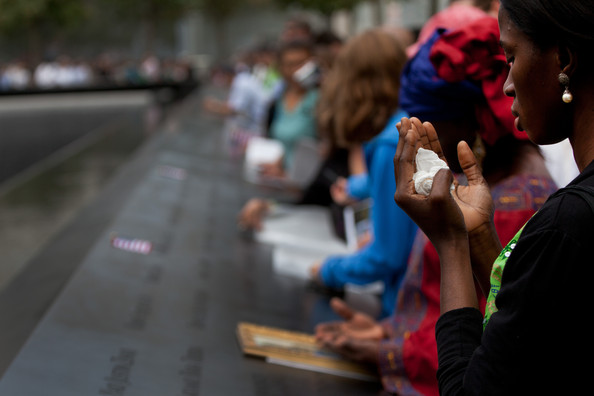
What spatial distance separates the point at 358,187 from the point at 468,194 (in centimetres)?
200

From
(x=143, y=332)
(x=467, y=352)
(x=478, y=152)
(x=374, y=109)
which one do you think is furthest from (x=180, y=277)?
(x=467, y=352)

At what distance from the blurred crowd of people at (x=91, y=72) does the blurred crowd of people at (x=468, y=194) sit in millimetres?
29920

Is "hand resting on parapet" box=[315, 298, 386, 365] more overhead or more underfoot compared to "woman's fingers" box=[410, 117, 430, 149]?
more underfoot

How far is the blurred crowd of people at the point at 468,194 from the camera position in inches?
41.0

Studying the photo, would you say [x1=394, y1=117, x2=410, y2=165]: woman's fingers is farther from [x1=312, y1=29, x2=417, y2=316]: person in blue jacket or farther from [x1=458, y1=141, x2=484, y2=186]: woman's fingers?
[x1=312, y1=29, x2=417, y2=316]: person in blue jacket

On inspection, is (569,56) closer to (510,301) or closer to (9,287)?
(510,301)

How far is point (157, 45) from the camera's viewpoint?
1988 inches

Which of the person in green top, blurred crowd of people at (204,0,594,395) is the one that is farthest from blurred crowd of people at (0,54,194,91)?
blurred crowd of people at (204,0,594,395)

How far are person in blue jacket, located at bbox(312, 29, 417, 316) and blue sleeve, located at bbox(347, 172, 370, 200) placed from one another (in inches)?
20.6

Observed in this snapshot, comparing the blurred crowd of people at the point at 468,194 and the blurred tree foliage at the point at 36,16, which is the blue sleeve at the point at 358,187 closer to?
the blurred crowd of people at the point at 468,194

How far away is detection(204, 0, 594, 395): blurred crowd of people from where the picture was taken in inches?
41.0

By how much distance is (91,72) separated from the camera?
117 feet

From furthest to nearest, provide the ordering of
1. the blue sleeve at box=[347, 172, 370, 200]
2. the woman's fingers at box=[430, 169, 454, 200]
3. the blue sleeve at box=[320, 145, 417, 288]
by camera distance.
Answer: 1. the blue sleeve at box=[347, 172, 370, 200]
2. the blue sleeve at box=[320, 145, 417, 288]
3. the woman's fingers at box=[430, 169, 454, 200]

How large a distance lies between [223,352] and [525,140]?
1.08 metres
